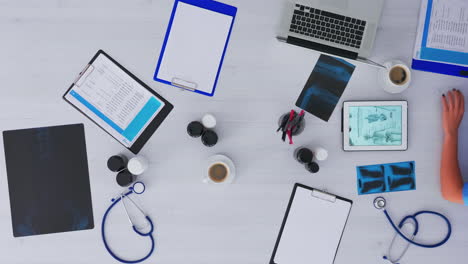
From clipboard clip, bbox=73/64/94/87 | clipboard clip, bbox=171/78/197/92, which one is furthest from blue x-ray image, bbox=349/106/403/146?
clipboard clip, bbox=73/64/94/87

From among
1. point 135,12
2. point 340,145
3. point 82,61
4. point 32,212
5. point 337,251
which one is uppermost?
point 135,12

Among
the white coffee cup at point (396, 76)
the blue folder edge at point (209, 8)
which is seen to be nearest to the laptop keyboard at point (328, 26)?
the white coffee cup at point (396, 76)

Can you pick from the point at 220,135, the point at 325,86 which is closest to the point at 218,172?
the point at 220,135

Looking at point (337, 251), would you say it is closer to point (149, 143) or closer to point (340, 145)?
point (340, 145)

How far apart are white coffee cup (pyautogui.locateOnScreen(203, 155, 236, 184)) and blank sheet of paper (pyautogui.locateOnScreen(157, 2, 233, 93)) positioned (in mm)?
278

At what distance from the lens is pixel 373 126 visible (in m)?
1.28

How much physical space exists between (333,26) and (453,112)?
0.56m

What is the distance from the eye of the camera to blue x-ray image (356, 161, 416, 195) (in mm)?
1279

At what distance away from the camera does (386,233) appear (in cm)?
129

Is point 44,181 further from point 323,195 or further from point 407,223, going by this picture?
point 407,223

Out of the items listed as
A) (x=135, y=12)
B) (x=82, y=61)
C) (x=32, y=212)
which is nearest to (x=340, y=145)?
(x=135, y=12)

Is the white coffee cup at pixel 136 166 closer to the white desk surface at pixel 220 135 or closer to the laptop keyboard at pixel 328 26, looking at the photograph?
the white desk surface at pixel 220 135

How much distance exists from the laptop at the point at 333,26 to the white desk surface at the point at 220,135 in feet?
0.17

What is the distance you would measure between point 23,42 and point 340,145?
1.27m
